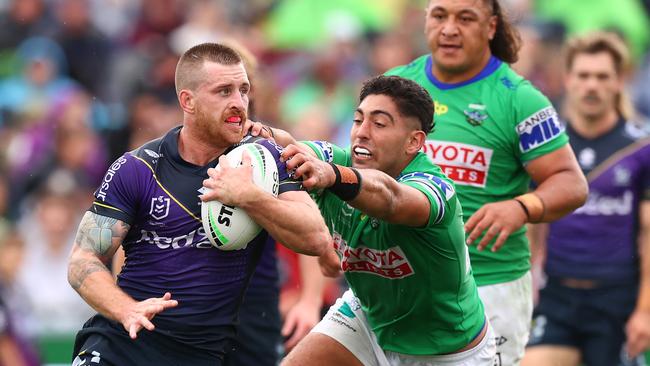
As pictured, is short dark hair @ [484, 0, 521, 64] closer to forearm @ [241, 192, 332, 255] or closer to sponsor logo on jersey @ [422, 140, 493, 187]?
sponsor logo on jersey @ [422, 140, 493, 187]

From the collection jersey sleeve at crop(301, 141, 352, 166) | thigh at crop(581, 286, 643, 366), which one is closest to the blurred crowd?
thigh at crop(581, 286, 643, 366)

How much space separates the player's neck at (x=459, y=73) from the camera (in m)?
7.72

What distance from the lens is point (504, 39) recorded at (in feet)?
26.3

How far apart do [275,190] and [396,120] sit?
0.86 metres

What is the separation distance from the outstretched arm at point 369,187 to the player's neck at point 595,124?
14.1 ft

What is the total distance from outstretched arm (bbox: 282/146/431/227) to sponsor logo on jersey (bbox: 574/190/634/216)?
407 cm

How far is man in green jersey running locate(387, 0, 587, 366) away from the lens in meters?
7.48

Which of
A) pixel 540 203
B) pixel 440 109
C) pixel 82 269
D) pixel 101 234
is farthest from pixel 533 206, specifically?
pixel 82 269

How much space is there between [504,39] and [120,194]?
298 cm

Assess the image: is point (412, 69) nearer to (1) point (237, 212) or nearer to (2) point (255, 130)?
(2) point (255, 130)

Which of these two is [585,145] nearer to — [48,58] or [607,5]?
[607,5]

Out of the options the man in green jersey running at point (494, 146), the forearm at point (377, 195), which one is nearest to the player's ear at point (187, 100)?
the forearm at point (377, 195)

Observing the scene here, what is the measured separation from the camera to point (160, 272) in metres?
6.24

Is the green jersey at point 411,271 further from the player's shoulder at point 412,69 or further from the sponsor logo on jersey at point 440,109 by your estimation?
the player's shoulder at point 412,69
